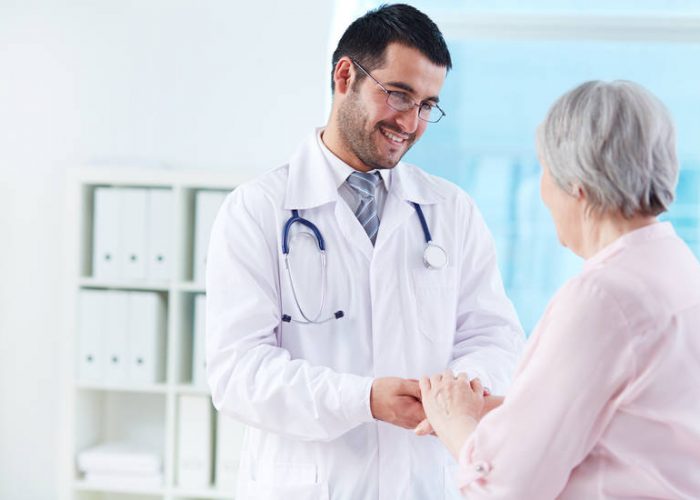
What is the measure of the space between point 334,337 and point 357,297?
91 millimetres

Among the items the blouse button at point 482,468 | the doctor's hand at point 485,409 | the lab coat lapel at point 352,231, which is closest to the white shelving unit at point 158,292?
the lab coat lapel at point 352,231

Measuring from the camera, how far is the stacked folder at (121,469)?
3.14 metres

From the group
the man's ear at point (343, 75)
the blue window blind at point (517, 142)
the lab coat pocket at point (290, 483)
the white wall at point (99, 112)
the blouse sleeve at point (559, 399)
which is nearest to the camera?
the blouse sleeve at point (559, 399)

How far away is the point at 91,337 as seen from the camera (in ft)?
10.3

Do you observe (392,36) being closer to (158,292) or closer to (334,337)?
(334,337)

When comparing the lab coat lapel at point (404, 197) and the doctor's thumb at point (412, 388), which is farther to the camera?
the lab coat lapel at point (404, 197)

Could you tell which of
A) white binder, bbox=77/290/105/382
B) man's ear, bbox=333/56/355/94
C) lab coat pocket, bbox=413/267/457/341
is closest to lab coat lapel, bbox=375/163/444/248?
lab coat pocket, bbox=413/267/457/341

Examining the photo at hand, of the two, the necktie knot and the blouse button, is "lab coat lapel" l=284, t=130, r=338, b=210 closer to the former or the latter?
the necktie knot

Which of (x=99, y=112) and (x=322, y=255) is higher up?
(x=99, y=112)

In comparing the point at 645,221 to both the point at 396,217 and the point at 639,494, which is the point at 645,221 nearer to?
the point at 639,494

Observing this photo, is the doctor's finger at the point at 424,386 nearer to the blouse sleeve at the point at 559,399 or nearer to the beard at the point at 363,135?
the blouse sleeve at the point at 559,399

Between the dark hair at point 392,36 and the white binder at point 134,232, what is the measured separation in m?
1.40

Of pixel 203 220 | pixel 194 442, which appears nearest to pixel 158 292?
pixel 203 220

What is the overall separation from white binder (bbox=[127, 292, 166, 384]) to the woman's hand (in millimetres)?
1804
